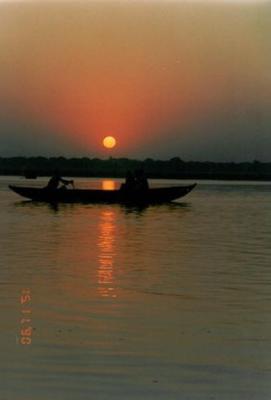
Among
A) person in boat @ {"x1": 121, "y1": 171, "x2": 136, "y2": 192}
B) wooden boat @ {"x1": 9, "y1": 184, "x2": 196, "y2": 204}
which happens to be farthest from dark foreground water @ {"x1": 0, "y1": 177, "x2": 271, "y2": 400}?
wooden boat @ {"x1": 9, "y1": 184, "x2": 196, "y2": 204}

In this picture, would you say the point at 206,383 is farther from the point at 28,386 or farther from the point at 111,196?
the point at 111,196

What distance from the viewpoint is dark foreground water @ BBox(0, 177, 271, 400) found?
26.7 feet

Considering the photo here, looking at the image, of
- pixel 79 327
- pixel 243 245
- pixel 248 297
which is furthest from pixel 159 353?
pixel 243 245

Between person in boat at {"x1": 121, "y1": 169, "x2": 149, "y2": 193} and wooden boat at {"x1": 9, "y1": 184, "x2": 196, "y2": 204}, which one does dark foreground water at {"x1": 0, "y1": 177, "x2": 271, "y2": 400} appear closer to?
person in boat at {"x1": 121, "y1": 169, "x2": 149, "y2": 193}

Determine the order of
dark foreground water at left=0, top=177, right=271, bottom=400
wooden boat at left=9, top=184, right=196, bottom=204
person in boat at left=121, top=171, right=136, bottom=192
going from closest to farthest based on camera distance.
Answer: dark foreground water at left=0, top=177, right=271, bottom=400, person in boat at left=121, top=171, right=136, bottom=192, wooden boat at left=9, top=184, right=196, bottom=204

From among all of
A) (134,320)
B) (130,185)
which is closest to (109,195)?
(130,185)

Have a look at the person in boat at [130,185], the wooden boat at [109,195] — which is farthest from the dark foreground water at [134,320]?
the wooden boat at [109,195]

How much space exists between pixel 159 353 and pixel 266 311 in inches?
117

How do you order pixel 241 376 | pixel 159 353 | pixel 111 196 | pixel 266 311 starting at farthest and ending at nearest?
Result: pixel 111 196 → pixel 266 311 → pixel 159 353 → pixel 241 376

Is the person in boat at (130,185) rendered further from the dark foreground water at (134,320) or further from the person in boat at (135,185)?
the dark foreground water at (134,320)

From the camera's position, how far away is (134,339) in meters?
9.94

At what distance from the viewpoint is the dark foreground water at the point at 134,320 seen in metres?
8.15

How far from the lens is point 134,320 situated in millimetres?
11125

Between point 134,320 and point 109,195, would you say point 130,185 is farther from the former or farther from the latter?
point 134,320
